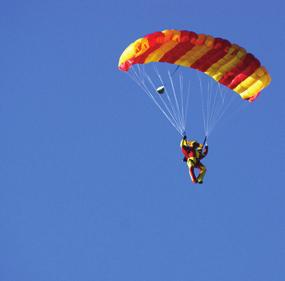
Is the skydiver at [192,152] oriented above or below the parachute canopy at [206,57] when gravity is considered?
below

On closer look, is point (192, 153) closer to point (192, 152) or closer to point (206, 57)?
point (192, 152)

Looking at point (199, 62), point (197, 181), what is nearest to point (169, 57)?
point (199, 62)

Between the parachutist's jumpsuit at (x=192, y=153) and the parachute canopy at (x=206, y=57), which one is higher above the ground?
the parachute canopy at (x=206, y=57)

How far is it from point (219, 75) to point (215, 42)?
1332mm

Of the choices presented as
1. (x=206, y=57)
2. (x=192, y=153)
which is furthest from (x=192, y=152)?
(x=206, y=57)

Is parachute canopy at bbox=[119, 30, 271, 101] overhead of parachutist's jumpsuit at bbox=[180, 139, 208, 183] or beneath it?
overhead

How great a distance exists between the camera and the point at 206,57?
33.8 m

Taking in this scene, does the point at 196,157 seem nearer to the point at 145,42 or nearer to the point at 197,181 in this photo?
the point at 197,181

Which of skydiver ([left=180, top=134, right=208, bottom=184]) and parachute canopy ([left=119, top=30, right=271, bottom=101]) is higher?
parachute canopy ([left=119, top=30, right=271, bottom=101])

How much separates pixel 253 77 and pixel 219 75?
0.98 m

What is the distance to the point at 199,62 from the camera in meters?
34.1

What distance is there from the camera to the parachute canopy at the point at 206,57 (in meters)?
32.9

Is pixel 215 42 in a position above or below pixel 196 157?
Answer: above

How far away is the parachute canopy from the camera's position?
3294 cm
